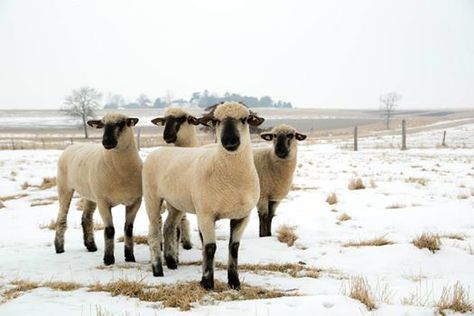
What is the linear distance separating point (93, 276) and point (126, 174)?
163cm

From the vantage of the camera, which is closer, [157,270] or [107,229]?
[157,270]

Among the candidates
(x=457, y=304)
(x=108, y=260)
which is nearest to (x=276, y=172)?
(x=108, y=260)

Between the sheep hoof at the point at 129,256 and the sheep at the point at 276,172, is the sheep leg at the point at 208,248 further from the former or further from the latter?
the sheep at the point at 276,172

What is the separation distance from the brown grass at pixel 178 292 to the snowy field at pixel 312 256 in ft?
0.33

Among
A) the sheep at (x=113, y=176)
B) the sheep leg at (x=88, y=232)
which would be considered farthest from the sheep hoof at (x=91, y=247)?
the sheep at (x=113, y=176)

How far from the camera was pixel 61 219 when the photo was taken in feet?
24.4

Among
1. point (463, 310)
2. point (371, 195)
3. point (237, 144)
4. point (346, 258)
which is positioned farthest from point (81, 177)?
point (371, 195)

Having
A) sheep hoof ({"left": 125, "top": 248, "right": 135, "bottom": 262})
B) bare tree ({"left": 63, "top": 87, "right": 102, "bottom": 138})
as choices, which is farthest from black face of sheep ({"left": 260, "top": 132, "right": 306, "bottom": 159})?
bare tree ({"left": 63, "top": 87, "right": 102, "bottom": 138})

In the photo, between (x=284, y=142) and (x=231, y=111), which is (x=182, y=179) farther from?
(x=284, y=142)

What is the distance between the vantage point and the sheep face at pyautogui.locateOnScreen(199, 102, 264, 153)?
4.80m

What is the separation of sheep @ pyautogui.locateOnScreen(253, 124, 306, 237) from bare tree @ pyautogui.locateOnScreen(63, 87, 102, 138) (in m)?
57.8

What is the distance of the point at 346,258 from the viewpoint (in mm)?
6355

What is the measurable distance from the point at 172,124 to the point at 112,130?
1.27 metres

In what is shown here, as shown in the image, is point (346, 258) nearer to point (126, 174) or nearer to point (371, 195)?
point (126, 174)
